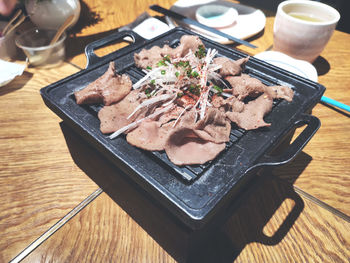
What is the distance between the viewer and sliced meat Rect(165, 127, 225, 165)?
118 centimetres

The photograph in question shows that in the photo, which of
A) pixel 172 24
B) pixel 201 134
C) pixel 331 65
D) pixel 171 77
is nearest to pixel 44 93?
pixel 171 77

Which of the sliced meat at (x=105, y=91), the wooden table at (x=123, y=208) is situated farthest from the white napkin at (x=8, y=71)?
the sliced meat at (x=105, y=91)

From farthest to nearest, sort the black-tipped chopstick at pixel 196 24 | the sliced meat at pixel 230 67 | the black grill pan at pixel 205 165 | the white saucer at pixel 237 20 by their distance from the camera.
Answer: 1. the white saucer at pixel 237 20
2. the black-tipped chopstick at pixel 196 24
3. the sliced meat at pixel 230 67
4. the black grill pan at pixel 205 165

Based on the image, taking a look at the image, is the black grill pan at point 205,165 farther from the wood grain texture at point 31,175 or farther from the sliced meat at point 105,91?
the wood grain texture at point 31,175

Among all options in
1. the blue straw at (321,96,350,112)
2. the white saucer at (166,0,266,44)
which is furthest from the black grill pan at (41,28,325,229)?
the white saucer at (166,0,266,44)

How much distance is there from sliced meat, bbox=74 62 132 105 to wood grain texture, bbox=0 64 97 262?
49cm

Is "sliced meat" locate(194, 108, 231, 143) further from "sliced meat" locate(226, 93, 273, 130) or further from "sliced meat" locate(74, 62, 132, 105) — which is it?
"sliced meat" locate(74, 62, 132, 105)

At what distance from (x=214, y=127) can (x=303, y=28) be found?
4.31 feet

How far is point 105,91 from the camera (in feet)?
4.73

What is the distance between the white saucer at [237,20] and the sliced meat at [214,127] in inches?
54.6

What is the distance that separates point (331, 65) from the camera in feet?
7.75

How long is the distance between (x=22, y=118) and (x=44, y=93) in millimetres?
633

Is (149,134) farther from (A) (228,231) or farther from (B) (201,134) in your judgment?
(A) (228,231)

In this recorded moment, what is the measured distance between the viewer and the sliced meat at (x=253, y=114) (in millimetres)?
1328
